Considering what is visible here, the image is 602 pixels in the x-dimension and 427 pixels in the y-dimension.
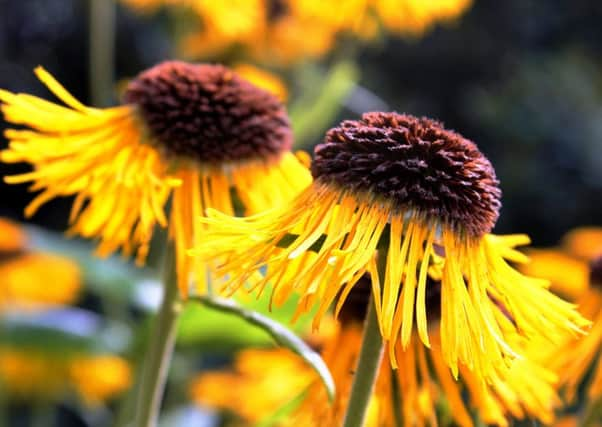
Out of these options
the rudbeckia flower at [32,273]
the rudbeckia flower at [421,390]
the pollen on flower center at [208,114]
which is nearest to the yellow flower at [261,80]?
the pollen on flower center at [208,114]

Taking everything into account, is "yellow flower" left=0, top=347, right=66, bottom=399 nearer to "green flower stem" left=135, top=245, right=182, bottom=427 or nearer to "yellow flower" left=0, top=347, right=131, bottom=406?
"yellow flower" left=0, top=347, right=131, bottom=406

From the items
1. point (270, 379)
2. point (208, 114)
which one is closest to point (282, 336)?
point (208, 114)

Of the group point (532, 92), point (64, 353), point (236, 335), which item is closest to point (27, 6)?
point (532, 92)

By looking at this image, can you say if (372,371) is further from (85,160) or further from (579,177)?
(579,177)

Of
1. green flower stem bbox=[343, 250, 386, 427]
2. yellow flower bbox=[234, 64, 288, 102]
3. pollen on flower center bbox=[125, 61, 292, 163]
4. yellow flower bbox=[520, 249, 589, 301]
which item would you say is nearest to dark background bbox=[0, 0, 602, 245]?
yellow flower bbox=[234, 64, 288, 102]

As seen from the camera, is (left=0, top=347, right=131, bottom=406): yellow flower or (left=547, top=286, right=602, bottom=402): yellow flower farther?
(left=0, top=347, right=131, bottom=406): yellow flower
